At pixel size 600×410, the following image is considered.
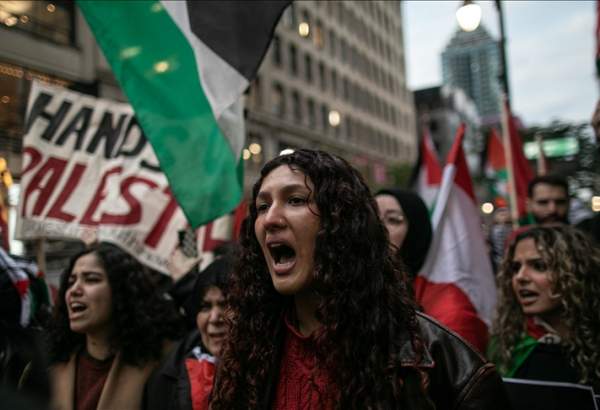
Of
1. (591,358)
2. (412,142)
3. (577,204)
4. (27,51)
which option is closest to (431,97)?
(412,142)

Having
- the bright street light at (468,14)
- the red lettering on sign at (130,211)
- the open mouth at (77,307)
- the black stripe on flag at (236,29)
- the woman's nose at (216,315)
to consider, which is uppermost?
the bright street light at (468,14)

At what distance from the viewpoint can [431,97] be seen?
80.9 m

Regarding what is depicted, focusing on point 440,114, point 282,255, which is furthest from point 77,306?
point 440,114

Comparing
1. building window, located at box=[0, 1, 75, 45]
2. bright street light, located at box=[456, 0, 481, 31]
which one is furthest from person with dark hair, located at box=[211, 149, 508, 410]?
building window, located at box=[0, 1, 75, 45]

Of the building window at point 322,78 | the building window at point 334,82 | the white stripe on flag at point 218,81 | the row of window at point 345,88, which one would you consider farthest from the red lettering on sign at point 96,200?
the building window at point 334,82

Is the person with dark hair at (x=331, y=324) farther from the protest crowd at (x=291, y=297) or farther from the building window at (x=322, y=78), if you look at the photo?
the building window at (x=322, y=78)

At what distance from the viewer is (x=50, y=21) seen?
17.4m

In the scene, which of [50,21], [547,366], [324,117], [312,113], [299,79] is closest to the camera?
[547,366]

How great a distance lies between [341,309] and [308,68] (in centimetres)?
3779

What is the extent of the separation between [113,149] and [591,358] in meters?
4.26

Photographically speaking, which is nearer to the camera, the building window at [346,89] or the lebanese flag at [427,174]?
the lebanese flag at [427,174]

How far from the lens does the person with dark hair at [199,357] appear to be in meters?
2.87

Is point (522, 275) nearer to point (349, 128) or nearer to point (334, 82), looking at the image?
point (334, 82)

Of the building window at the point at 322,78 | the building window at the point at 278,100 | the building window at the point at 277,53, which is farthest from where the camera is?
the building window at the point at 322,78
